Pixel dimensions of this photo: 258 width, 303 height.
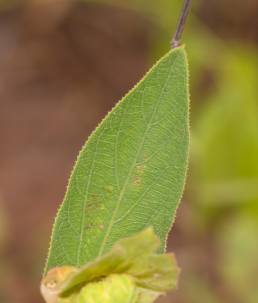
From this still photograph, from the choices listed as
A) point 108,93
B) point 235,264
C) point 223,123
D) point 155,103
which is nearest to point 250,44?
point 108,93

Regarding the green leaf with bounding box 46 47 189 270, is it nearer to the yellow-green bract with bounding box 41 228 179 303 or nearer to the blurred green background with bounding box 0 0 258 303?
the yellow-green bract with bounding box 41 228 179 303

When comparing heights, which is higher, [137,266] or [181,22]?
[181,22]

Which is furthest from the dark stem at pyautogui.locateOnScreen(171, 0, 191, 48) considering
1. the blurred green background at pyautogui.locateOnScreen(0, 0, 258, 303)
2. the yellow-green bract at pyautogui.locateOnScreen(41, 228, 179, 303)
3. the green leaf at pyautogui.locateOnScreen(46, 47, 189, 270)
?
the blurred green background at pyautogui.locateOnScreen(0, 0, 258, 303)

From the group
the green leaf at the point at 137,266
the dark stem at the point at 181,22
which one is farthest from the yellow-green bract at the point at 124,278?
the dark stem at the point at 181,22

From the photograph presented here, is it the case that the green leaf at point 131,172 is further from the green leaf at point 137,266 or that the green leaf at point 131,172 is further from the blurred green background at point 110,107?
the blurred green background at point 110,107

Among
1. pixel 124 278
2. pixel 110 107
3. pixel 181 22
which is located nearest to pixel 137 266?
pixel 124 278

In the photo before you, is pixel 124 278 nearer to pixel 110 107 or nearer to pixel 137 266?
pixel 137 266
